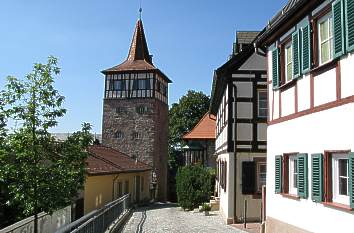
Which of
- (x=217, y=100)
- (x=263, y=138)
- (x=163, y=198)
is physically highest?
(x=217, y=100)

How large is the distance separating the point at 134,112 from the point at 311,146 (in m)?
38.6

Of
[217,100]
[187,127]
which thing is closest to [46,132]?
[217,100]

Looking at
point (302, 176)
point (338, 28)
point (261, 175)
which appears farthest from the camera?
point (261, 175)

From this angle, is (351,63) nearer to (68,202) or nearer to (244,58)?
(68,202)

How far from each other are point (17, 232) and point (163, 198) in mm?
40358

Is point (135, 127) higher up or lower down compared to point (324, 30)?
higher up

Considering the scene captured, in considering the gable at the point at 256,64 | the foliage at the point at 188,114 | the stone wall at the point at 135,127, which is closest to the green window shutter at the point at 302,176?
A: the gable at the point at 256,64

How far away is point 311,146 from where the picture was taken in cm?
927

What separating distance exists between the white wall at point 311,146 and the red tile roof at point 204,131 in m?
25.8

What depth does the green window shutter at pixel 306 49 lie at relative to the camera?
9.22 meters

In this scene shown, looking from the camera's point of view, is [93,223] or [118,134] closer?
[93,223]

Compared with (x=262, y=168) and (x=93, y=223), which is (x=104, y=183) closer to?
(x=262, y=168)

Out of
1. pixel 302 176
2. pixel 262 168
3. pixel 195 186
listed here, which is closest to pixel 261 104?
pixel 262 168

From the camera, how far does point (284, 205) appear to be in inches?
439
